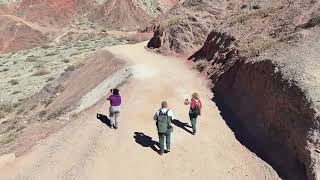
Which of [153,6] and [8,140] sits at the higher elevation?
[8,140]

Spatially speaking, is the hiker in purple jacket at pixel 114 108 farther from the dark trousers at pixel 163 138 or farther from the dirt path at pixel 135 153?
the dark trousers at pixel 163 138

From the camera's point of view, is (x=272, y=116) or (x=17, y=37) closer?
(x=272, y=116)

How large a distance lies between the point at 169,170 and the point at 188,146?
1608 mm

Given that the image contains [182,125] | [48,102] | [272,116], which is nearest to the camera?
[272,116]

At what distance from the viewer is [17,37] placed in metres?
65.8

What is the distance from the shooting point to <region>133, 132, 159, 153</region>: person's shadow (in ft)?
58.8

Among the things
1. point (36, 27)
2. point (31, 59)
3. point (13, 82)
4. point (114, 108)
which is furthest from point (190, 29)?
point (36, 27)

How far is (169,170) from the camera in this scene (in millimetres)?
16734

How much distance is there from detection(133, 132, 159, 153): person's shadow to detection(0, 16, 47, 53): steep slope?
47466 millimetres

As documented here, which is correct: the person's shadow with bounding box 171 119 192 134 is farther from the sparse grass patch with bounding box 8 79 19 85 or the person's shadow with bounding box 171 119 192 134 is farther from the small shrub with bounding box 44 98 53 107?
the sparse grass patch with bounding box 8 79 19 85

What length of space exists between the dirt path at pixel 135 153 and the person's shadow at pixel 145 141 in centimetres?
3

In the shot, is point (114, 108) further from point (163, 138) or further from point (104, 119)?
point (163, 138)

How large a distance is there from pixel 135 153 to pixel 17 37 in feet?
169

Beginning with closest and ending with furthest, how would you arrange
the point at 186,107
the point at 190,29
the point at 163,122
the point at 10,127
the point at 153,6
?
the point at 163,122 < the point at 186,107 < the point at 10,127 < the point at 190,29 < the point at 153,6
